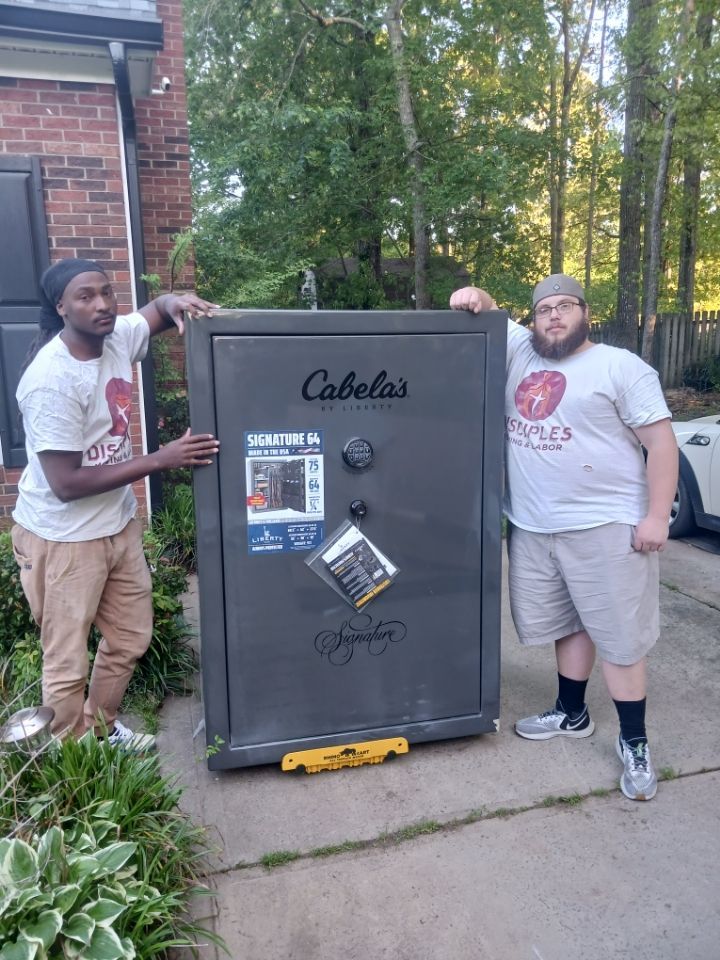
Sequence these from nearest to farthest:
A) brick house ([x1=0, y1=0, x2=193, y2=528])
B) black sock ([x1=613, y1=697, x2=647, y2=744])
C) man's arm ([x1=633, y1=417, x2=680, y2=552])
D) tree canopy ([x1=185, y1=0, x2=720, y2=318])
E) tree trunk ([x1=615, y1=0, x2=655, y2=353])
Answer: man's arm ([x1=633, y1=417, x2=680, y2=552]) → black sock ([x1=613, y1=697, x2=647, y2=744]) → brick house ([x1=0, y1=0, x2=193, y2=528]) → tree canopy ([x1=185, y1=0, x2=720, y2=318]) → tree trunk ([x1=615, y1=0, x2=655, y2=353])

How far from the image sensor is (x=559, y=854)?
8.16 feet

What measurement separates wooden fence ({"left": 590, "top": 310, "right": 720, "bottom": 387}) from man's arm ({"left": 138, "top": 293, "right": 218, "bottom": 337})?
11.6m

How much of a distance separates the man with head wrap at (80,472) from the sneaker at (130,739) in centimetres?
2

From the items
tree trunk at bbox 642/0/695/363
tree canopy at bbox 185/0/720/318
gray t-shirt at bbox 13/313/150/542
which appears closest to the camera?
gray t-shirt at bbox 13/313/150/542

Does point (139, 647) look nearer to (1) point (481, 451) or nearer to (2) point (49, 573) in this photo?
(2) point (49, 573)

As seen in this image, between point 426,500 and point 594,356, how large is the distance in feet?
2.63

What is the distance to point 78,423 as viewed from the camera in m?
2.47

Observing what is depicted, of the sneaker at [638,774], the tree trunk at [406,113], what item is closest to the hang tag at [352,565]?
the sneaker at [638,774]

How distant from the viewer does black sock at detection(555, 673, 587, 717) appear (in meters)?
3.15

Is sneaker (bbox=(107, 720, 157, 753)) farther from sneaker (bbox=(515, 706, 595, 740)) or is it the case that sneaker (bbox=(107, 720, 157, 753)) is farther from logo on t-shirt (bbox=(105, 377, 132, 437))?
sneaker (bbox=(515, 706, 595, 740))

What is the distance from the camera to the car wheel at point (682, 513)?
5.85m

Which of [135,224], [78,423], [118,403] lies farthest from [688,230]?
[78,423]

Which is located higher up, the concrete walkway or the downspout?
the downspout

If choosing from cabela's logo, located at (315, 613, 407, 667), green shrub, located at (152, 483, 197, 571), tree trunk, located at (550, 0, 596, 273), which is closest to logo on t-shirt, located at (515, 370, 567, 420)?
cabela's logo, located at (315, 613, 407, 667)
